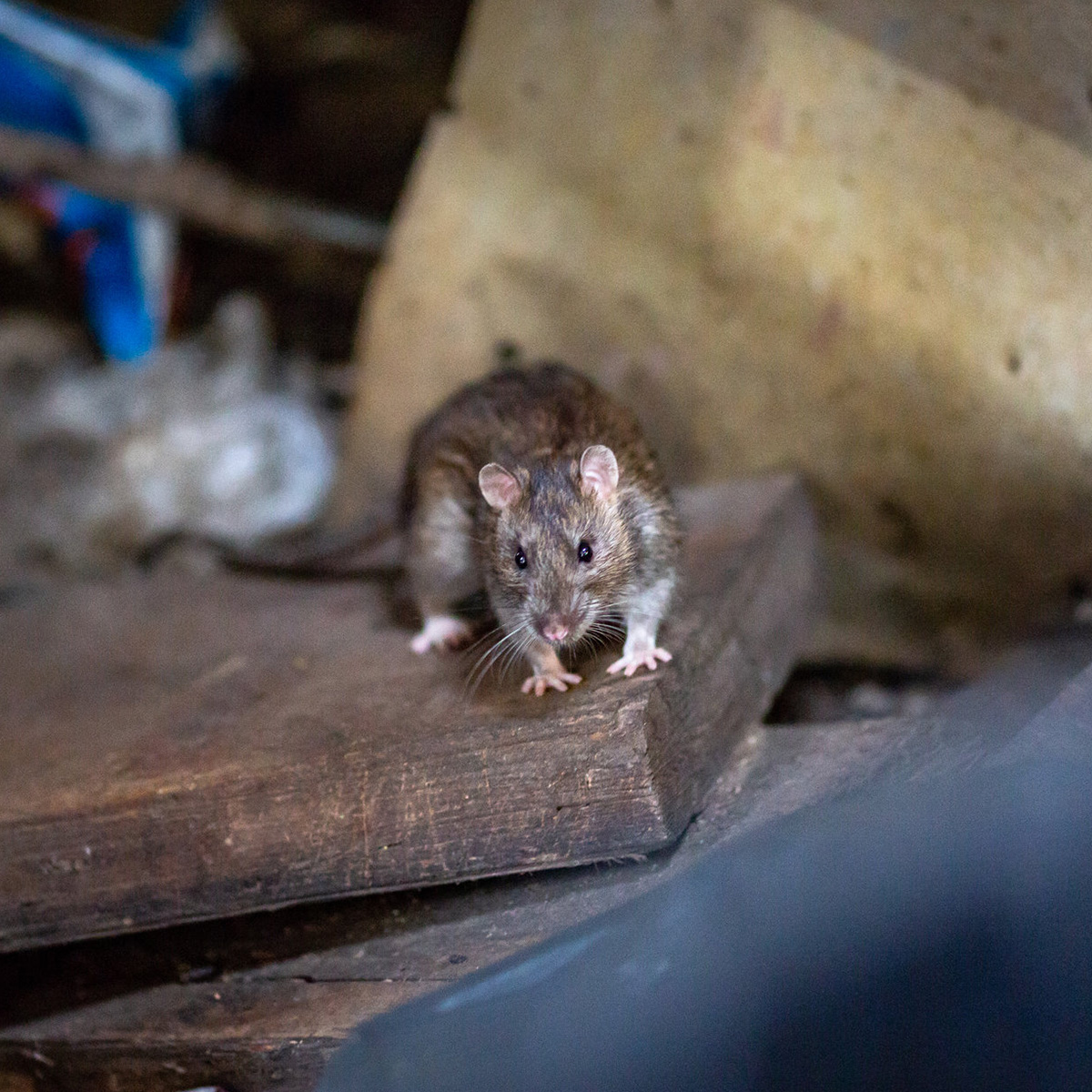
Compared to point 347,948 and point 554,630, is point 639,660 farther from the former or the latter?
point 347,948

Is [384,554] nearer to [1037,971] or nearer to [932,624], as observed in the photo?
[932,624]

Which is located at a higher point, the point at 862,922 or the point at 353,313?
the point at 862,922

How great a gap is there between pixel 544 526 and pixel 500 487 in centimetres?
17

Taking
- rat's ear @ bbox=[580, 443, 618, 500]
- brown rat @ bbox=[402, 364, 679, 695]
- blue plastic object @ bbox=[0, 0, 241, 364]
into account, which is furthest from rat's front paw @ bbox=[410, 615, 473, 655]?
blue plastic object @ bbox=[0, 0, 241, 364]

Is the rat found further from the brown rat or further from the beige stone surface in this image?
the beige stone surface

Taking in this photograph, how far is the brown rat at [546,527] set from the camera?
9.48ft

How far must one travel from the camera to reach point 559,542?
2910mm

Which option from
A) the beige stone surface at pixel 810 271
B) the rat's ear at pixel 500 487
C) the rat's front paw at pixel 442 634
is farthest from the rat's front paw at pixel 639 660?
the beige stone surface at pixel 810 271

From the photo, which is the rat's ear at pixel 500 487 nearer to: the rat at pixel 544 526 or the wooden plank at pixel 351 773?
the rat at pixel 544 526

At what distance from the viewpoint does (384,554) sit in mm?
4988

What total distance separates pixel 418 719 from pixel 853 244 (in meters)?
2.33

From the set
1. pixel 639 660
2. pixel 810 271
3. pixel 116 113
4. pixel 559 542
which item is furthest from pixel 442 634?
pixel 116 113

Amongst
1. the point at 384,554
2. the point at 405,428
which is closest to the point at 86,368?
the point at 405,428

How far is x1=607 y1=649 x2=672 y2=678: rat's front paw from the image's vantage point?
282 centimetres
